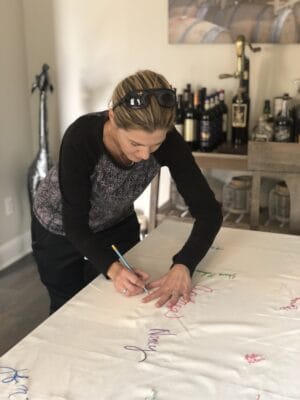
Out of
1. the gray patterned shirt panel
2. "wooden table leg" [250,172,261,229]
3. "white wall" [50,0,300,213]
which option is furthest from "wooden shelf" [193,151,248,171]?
the gray patterned shirt panel

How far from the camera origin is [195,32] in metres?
2.75

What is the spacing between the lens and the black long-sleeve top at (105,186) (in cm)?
137

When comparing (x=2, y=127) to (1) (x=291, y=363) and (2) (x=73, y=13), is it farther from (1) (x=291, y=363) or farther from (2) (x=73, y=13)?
(1) (x=291, y=363)

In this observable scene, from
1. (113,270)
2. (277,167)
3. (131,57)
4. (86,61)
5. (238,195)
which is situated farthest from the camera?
(86,61)

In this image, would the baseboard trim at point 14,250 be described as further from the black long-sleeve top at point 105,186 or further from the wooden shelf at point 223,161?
the black long-sleeve top at point 105,186

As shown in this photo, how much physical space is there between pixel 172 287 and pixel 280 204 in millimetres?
1305

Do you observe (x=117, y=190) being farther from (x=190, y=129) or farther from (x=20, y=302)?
(x=20, y=302)

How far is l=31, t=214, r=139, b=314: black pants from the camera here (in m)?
1.68

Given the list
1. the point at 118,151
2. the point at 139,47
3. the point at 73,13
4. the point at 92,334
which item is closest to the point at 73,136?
the point at 118,151
